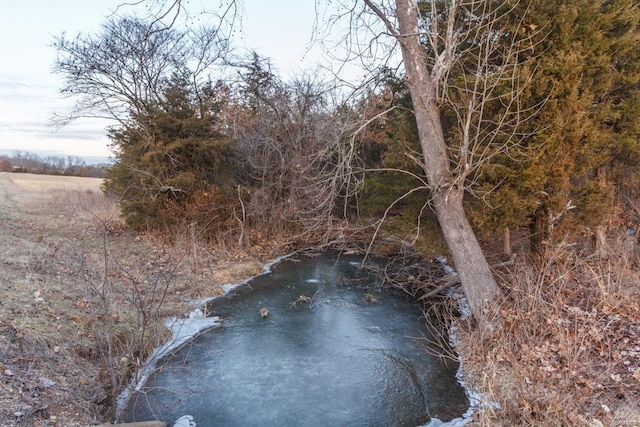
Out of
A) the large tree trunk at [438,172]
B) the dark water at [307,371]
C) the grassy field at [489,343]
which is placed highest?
the large tree trunk at [438,172]

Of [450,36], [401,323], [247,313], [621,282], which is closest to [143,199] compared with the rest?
[247,313]

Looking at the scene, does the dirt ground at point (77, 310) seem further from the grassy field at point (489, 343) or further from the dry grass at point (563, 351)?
the dry grass at point (563, 351)

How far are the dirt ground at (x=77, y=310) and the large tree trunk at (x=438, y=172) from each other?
4.15m

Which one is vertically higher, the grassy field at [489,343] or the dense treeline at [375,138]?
the dense treeline at [375,138]

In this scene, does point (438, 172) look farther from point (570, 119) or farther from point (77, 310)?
point (77, 310)

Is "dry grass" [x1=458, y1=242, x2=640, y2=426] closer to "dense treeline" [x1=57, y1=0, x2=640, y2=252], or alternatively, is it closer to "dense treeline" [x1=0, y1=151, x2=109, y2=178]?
"dense treeline" [x1=57, y1=0, x2=640, y2=252]

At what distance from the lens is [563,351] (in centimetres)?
455

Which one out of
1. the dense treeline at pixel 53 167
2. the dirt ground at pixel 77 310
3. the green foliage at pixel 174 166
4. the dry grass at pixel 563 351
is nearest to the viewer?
the dry grass at pixel 563 351

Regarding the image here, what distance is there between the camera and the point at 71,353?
195 inches

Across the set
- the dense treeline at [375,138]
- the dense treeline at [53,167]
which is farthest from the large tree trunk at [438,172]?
the dense treeline at [53,167]

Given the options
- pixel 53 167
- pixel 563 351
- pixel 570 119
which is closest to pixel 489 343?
pixel 563 351

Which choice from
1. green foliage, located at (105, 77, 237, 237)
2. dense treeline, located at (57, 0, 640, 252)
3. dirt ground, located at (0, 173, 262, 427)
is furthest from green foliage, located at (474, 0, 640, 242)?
green foliage, located at (105, 77, 237, 237)

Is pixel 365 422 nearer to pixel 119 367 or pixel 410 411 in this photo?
pixel 410 411

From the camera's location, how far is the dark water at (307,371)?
14.9ft
